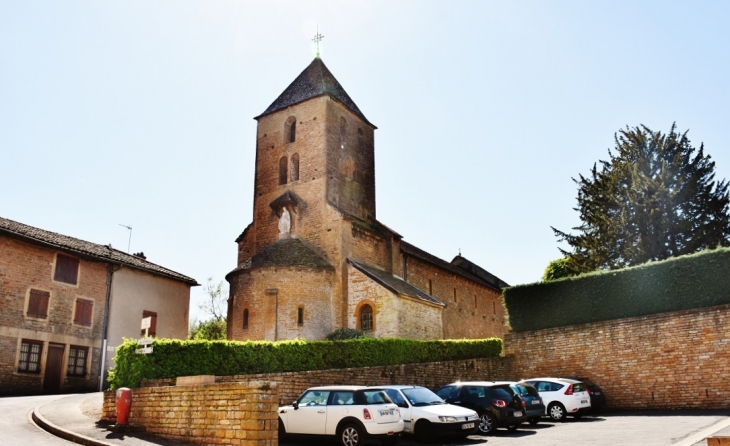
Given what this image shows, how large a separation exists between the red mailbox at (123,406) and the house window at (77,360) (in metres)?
14.5

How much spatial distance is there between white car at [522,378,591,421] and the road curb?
1271 cm

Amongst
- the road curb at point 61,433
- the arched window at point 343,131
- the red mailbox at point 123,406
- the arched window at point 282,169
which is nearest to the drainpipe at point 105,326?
the arched window at point 282,169

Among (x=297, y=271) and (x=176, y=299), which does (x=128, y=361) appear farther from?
(x=176, y=299)

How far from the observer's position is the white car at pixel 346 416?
1219 cm

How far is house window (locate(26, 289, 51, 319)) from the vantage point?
2473cm

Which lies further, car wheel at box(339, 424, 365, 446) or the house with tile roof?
the house with tile roof

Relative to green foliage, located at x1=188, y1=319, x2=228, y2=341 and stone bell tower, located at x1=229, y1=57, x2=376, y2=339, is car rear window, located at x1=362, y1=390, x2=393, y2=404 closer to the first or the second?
stone bell tower, located at x1=229, y1=57, x2=376, y2=339

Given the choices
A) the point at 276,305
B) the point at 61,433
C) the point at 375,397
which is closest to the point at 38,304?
the point at 276,305

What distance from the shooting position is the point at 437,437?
13.4m

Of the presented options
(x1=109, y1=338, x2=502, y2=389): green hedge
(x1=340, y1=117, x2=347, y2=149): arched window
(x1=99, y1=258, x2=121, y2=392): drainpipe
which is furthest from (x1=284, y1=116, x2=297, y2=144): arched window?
(x1=109, y1=338, x2=502, y2=389): green hedge

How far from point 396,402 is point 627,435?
5.06 metres

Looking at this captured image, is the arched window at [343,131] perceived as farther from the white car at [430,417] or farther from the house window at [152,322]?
the white car at [430,417]

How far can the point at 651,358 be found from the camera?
20.9m

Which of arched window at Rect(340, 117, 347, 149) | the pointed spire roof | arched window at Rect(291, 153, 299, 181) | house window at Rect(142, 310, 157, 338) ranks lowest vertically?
house window at Rect(142, 310, 157, 338)
